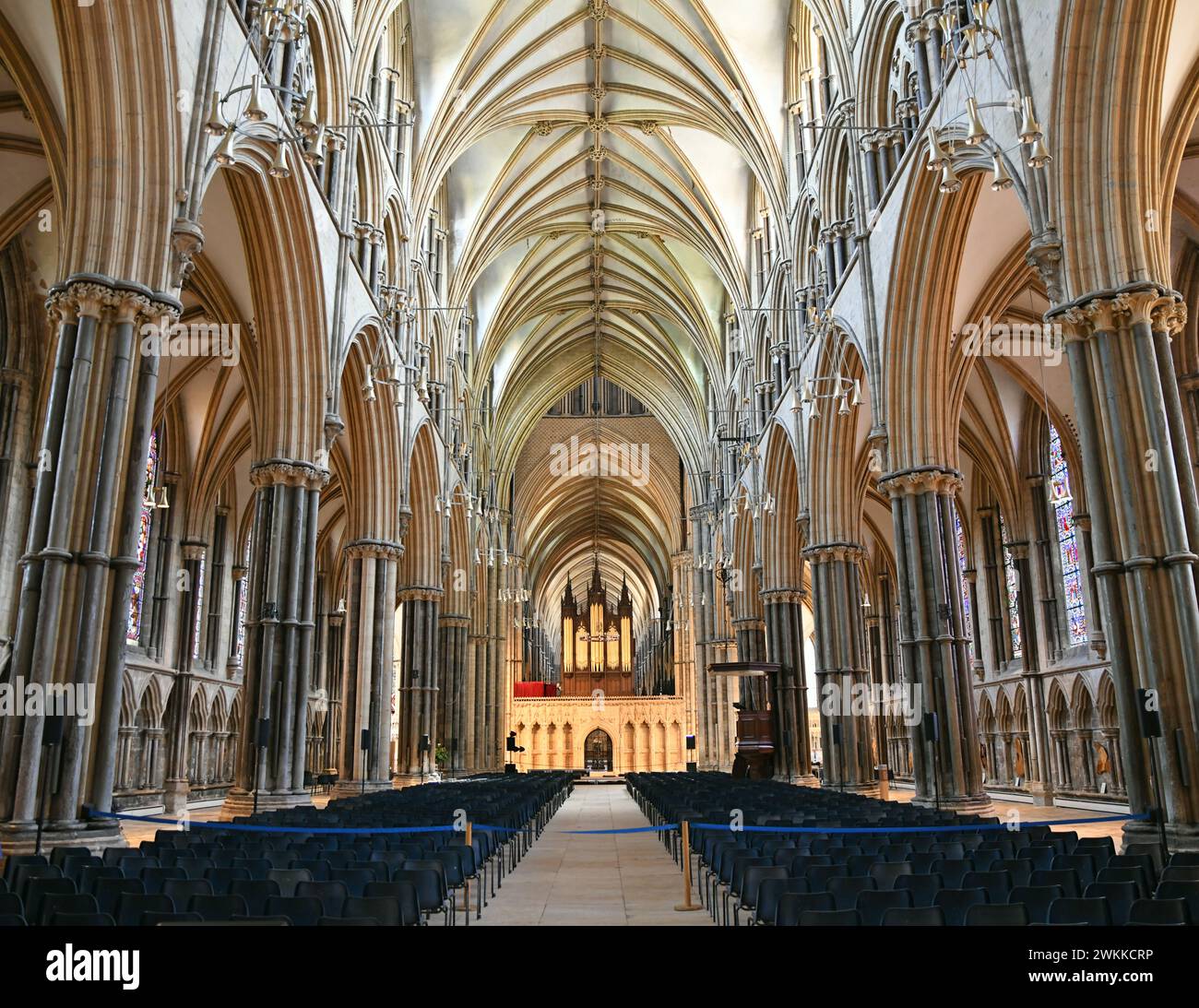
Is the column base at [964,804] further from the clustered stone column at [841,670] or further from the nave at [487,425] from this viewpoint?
the clustered stone column at [841,670]

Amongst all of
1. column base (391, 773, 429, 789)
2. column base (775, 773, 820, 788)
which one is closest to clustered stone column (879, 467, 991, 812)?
column base (775, 773, 820, 788)

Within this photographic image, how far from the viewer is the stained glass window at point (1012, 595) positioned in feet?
89.2

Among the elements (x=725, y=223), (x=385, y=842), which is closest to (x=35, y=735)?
(x=385, y=842)

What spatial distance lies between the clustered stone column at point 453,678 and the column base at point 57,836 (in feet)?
78.4

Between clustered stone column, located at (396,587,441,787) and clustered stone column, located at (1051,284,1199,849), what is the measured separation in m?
20.7

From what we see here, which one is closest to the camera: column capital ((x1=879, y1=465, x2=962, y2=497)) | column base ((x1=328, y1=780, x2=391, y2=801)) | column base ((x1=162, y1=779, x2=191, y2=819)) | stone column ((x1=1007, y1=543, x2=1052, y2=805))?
column capital ((x1=879, y1=465, x2=962, y2=497))

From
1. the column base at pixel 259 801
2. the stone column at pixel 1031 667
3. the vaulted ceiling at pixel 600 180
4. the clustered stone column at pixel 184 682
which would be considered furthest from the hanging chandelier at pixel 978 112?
the clustered stone column at pixel 184 682

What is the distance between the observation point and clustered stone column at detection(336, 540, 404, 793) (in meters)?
A: 21.5

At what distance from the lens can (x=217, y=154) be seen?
974 cm

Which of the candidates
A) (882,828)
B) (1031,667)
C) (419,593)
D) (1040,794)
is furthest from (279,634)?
(1031,667)

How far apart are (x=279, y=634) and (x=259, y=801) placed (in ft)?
8.95

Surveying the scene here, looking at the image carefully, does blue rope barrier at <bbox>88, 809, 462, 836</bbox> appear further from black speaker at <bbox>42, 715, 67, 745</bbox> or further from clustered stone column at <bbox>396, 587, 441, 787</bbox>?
clustered stone column at <bbox>396, 587, 441, 787</bbox>

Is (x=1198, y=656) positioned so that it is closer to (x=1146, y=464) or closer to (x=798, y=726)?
(x=1146, y=464)

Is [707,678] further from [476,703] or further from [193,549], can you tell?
[193,549]
